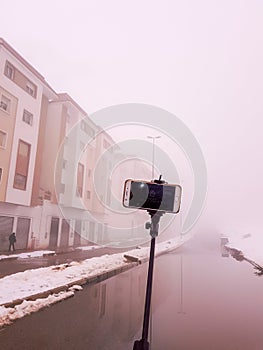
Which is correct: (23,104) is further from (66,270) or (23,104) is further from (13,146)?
(66,270)

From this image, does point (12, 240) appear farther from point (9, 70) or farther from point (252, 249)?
point (252, 249)

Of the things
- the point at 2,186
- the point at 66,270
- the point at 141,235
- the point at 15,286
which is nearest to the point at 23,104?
the point at 2,186

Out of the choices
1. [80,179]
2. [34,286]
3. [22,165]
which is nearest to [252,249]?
[80,179]

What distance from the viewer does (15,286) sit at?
811 cm

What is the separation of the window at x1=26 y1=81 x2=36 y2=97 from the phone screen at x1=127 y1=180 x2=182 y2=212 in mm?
19894

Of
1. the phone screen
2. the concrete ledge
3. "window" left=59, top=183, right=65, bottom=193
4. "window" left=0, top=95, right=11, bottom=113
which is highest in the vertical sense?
"window" left=0, top=95, right=11, bottom=113

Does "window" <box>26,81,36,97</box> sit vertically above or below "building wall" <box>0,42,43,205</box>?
above

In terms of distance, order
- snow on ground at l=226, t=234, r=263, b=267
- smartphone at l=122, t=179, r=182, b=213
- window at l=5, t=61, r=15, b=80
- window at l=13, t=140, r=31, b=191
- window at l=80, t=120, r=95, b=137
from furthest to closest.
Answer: window at l=80, t=120, r=95, b=137 < snow on ground at l=226, t=234, r=263, b=267 < window at l=13, t=140, r=31, b=191 < window at l=5, t=61, r=15, b=80 < smartphone at l=122, t=179, r=182, b=213

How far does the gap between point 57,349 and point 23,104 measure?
60.3 feet

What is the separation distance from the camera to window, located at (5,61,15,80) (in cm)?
1859

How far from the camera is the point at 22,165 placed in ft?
67.1

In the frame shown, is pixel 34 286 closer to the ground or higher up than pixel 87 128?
closer to the ground

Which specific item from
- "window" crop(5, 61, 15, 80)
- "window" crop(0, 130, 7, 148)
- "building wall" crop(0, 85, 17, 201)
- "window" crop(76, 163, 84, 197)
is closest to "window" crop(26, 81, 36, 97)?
"window" crop(5, 61, 15, 80)

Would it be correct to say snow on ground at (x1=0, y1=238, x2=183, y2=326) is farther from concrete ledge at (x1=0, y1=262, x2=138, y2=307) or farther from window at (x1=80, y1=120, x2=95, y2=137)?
window at (x1=80, y1=120, x2=95, y2=137)
